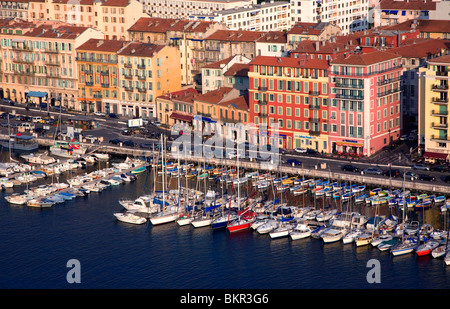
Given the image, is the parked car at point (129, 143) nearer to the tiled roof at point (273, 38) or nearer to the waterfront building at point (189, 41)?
the waterfront building at point (189, 41)

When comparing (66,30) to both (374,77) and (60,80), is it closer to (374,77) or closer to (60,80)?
(60,80)

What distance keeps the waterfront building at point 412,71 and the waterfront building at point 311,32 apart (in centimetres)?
1711

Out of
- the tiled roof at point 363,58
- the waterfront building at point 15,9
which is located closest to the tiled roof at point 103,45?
the waterfront building at point 15,9

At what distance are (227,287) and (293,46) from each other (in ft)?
184

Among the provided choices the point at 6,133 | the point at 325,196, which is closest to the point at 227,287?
the point at 325,196

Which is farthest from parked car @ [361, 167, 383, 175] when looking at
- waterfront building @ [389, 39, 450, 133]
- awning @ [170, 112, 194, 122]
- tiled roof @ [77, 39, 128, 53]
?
tiled roof @ [77, 39, 128, 53]

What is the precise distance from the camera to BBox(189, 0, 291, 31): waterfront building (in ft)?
491

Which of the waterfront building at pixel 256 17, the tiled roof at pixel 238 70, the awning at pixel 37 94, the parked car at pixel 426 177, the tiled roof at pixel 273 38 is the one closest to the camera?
the parked car at pixel 426 177

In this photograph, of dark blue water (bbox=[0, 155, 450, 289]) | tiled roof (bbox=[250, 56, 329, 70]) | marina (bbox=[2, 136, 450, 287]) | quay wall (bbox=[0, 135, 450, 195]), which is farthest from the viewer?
tiled roof (bbox=[250, 56, 329, 70])

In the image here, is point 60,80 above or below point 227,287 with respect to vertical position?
above

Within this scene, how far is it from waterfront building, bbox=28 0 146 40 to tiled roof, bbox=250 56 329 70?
3924 cm

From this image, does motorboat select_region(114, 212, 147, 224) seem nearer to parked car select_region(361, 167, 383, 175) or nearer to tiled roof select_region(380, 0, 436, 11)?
parked car select_region(361, 167, 383, 175)

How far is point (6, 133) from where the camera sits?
412ft

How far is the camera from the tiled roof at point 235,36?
133 meters
